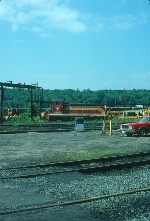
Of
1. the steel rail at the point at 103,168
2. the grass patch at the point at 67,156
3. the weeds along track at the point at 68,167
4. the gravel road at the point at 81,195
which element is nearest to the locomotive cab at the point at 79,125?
the grass patch at the point at 67,156

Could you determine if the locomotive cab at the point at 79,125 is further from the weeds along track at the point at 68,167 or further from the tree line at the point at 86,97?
the tree line at the point at 86,97

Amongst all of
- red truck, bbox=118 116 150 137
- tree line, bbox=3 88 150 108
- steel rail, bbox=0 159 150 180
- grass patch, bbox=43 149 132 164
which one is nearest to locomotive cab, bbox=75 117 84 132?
red truck, bbox=118 116 150 137

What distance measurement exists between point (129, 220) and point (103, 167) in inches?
204

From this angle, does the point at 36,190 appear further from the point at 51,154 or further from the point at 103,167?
the point at 51,154

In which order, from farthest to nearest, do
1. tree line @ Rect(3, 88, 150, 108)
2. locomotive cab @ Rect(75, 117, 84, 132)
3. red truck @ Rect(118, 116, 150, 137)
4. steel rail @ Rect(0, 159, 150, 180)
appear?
tree line @ Rect(3, 88, 150, 108), locomotive cab @ Rect(75, 117, 84, 132), red truck @ Rect(118, 116, 150, 137), steel rail @ Rect(0, 159, 150, 180)

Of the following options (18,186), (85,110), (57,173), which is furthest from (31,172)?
(85,110)

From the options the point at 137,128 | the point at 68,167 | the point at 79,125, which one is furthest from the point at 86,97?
the point at 68,167

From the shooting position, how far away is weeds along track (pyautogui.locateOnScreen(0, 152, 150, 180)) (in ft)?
32.3

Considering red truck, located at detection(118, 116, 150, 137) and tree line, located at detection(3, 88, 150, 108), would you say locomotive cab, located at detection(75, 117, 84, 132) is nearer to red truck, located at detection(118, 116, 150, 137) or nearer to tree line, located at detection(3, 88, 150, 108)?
red truck, located at detection(118, 116, 150, 137)

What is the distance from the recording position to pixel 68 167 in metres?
11.2

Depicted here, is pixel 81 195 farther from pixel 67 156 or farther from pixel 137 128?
pixel 137 128

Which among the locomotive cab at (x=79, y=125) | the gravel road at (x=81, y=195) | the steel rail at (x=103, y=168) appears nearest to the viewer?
the gravel road at (x=81, y=195)

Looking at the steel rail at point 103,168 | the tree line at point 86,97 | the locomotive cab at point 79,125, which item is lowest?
the steel rail at point 103,168

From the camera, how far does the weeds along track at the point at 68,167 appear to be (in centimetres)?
984
